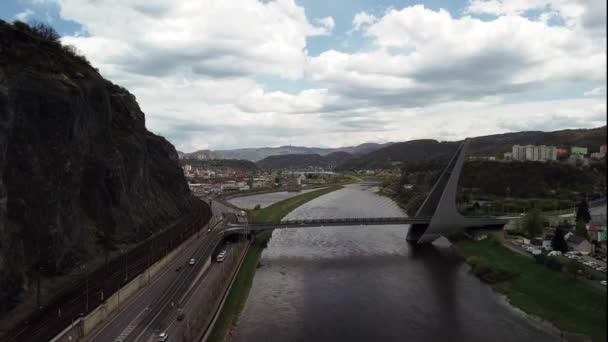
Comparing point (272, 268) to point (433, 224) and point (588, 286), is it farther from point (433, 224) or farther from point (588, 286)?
point (588, 286)

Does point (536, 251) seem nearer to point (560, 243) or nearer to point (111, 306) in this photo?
point (560, 243)

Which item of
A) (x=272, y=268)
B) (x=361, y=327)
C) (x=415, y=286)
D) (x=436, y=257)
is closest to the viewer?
(x=361, y=327)

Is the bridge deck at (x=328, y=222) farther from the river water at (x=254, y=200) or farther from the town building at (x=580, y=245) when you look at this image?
the river water at (x=254, y=200)

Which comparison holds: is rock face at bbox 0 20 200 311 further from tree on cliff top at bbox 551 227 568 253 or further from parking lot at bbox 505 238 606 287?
tree on cliff top at bbox 551 227 568 253

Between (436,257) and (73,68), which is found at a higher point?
(73,68)

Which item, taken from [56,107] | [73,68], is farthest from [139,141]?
[56,107]

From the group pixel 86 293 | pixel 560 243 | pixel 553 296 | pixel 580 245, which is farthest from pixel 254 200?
pixel 553 296

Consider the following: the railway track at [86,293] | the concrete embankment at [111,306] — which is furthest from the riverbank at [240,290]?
the railway track at [86,293]
